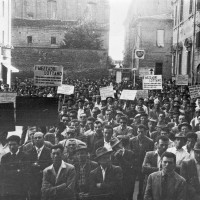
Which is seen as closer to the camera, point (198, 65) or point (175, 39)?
point (198, 65)

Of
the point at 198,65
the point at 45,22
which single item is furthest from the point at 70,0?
the point at 198,65

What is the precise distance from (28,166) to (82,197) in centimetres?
95

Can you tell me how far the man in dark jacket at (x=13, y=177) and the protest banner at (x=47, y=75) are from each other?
500 cm

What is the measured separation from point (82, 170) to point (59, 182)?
546 mm

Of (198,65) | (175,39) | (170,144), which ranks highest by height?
(175,39)

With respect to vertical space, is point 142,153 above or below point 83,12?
below

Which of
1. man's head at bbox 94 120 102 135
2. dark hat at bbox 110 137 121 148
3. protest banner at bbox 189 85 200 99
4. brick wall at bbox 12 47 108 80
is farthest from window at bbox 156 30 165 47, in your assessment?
dark hat at bbox 110 137 121 148

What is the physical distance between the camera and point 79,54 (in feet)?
142

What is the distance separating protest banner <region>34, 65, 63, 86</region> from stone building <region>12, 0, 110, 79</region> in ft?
104

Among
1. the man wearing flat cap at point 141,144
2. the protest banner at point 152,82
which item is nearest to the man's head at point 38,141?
the man wearing flat cap at point 141,144

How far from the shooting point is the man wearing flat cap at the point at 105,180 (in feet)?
19.5

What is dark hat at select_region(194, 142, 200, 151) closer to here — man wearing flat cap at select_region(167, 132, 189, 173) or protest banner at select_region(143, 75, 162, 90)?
man wearing flat cap at select_region(167, 132, 189, 173)

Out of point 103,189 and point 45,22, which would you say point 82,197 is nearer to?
point 103,189

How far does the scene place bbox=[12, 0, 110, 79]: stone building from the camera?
43594 mm
